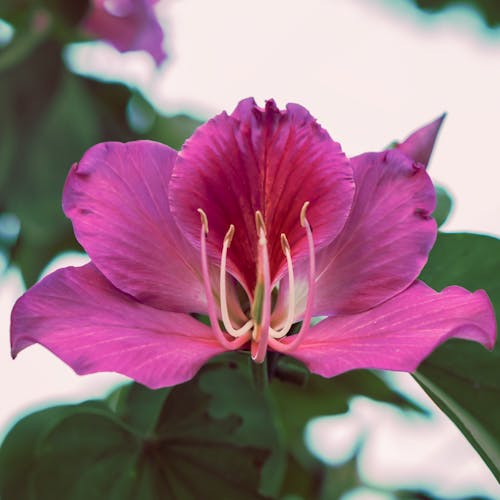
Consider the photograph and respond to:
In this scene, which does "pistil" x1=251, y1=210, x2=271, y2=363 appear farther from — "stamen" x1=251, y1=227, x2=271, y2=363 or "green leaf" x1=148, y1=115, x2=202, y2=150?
"green leaf" x1=148, y1=115, x2=202, y2=150

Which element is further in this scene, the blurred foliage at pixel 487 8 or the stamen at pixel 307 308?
the blurred foliage at pixel 487 8

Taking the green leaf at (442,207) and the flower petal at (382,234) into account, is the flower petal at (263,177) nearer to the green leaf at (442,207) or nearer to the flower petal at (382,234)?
the flower petal at (382,234)

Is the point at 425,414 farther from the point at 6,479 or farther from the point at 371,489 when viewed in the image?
the point at 6,479

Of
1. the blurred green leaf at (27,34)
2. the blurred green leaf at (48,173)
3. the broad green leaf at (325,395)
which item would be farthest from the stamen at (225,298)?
the blurred green leaf at (27,34)

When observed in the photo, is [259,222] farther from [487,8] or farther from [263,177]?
[487,8]

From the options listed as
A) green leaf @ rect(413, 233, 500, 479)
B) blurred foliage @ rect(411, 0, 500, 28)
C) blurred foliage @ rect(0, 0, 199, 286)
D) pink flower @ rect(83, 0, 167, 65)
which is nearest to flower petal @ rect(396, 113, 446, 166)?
green leaf @ rect(413, 233, 500, 479)
